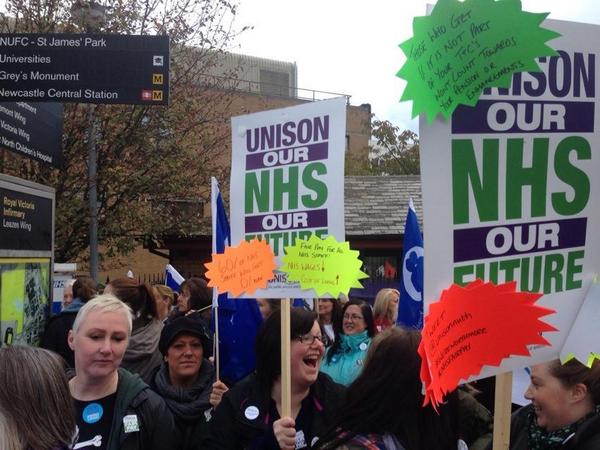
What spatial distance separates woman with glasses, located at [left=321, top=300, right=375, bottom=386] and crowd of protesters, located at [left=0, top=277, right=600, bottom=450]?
1.17 metres

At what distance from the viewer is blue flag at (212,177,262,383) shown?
4.81 m

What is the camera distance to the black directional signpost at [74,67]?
17.7 feet

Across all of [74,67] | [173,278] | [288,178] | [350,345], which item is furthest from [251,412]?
[173,278]

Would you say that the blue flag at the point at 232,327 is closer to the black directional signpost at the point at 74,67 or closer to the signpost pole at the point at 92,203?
the black directional signpost at the point at 74,67

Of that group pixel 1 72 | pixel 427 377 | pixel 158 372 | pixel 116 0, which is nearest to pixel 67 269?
pixel 116 0

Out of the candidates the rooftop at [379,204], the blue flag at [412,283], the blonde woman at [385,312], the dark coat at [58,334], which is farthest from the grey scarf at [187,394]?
the rooftop at [379,204]

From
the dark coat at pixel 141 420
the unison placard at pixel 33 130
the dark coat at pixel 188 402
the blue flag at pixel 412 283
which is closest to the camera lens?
Result: the dark coat at pixel 141 420

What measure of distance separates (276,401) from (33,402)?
1282 millimetres

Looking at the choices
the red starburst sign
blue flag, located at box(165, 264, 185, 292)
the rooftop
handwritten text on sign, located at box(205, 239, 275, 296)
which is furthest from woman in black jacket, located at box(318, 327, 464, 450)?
the rooftop

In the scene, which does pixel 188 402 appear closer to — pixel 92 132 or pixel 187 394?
pixel 187 394

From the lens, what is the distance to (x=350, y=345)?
5477mm

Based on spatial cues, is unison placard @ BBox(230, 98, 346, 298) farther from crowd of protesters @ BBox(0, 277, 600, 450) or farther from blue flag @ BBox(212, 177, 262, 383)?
blue flag @ BBox(212, 177, 262, 383)

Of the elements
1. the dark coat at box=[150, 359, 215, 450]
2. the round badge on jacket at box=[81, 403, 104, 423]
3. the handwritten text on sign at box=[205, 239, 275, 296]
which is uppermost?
the handwritten text on sign at box=[205, 239, 275, 296]

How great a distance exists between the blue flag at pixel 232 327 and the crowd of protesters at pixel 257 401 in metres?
0.49
